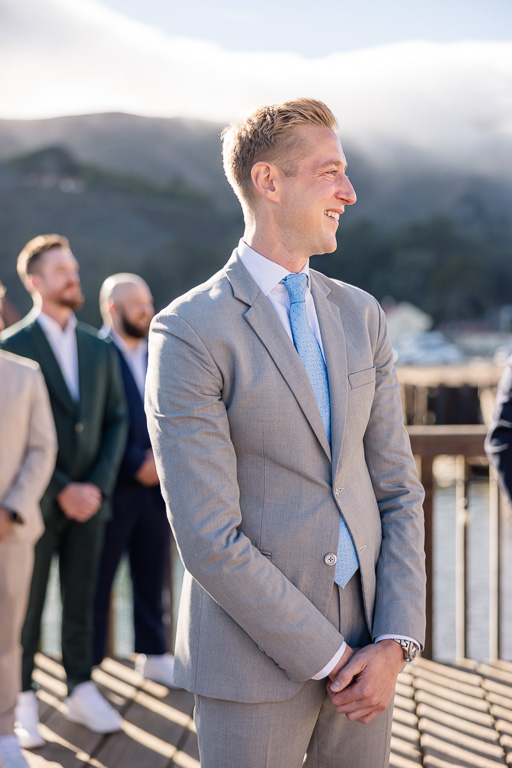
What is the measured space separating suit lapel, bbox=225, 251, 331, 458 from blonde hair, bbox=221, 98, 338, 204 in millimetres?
235

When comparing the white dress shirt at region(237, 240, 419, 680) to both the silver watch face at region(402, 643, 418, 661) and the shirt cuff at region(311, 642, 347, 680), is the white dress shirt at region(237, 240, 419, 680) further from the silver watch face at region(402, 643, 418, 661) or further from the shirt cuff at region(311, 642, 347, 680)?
the shirt cuff at region(311, 642, 347, 680)

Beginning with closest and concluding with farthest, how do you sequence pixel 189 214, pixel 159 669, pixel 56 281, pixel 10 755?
1. pixel 10 755
2. pixel 56 281
3. pixel 159 669
4. pixel 189 214

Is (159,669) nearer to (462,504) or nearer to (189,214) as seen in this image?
(462,504)

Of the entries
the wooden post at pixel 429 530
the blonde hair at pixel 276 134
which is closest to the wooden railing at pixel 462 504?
the wooden post at pixel 429 530

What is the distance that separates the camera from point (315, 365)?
1.60 metres

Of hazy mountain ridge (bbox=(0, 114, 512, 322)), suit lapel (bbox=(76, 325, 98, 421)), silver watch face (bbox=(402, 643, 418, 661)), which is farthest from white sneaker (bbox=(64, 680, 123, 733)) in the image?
hazy mountain ridge (bbox=(0, 114, 512, 322))

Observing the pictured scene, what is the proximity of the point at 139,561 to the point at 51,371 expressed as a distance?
3.16 feet

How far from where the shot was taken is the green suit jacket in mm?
3174

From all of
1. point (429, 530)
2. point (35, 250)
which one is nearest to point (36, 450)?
point (35, 250)

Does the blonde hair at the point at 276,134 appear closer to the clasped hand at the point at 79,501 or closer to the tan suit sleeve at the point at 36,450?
the tan suit sleeve at the point at 36,450

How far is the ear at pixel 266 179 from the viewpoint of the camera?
1.55 meters

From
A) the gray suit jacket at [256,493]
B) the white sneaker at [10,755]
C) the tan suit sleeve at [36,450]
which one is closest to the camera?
the gray suit jacket at [256,493]

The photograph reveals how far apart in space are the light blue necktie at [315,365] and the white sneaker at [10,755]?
1539 mm

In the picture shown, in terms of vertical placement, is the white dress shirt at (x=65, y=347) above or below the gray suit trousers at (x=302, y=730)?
above
